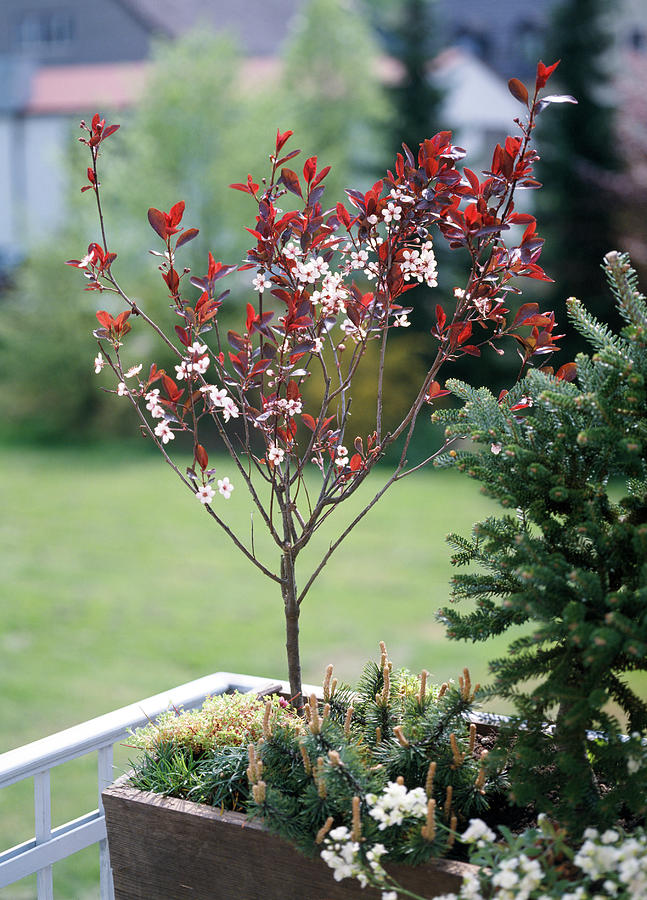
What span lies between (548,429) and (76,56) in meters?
22.4

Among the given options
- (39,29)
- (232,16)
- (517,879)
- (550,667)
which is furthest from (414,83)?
(232,16)

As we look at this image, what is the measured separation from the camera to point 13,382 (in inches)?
421

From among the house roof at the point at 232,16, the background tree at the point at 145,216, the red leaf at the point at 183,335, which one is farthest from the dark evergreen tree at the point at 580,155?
the house roof at the point at 232,16

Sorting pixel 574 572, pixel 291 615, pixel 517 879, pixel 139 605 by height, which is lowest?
pixel 517 879

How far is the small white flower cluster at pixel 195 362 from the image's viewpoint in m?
1.41

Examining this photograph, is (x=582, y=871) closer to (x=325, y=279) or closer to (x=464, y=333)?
(x=464, y=333)

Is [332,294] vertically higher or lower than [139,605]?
lower

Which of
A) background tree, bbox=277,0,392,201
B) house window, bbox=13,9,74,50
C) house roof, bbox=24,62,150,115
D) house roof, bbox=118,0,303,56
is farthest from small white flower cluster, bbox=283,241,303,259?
house window, bbox=13,9,74,50

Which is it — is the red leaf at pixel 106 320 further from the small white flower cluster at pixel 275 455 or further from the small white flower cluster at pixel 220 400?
the small white flower cluster at pixel 275 455

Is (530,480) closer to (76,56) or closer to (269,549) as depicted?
(269,549)

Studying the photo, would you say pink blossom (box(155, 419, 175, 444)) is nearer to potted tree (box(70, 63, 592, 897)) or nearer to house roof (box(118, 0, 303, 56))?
potted tree (box(70, 63, 592, 897))

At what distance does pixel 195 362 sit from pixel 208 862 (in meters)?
0.72

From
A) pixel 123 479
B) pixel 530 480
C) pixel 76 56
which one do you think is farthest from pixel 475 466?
pixel 76 56

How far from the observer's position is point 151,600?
6.23 m
